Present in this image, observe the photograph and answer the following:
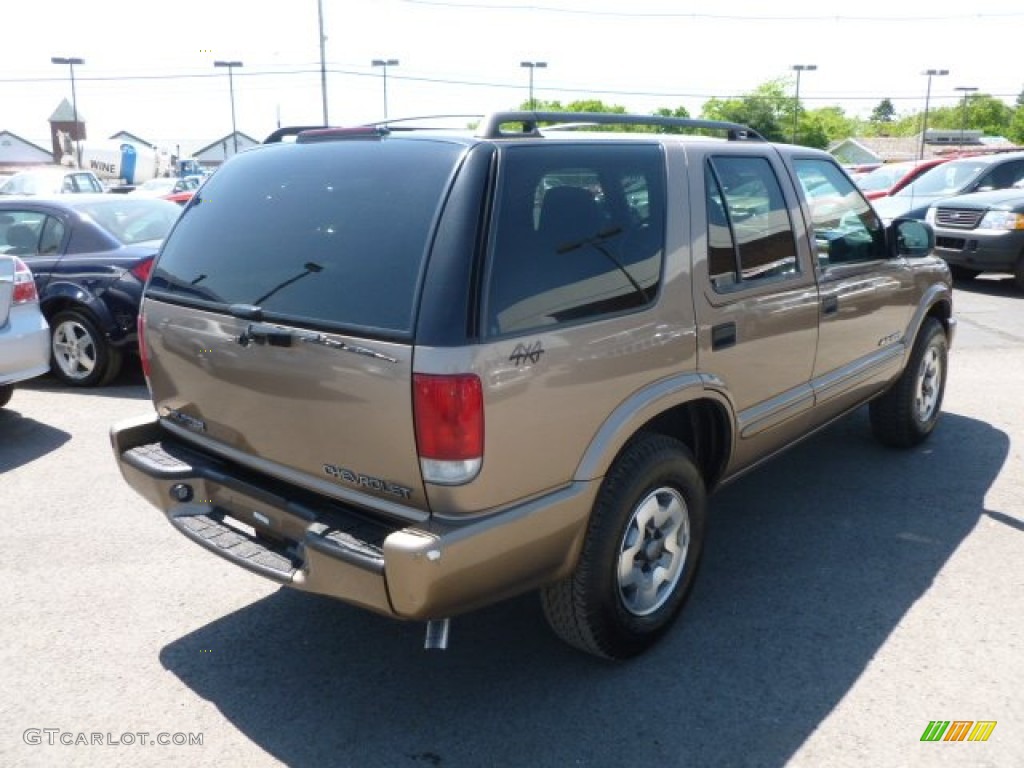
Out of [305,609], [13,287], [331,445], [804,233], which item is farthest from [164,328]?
[13,287]

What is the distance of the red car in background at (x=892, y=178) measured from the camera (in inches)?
598

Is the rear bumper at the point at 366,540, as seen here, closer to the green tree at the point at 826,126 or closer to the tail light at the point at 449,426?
the tail light at the point at 449,426

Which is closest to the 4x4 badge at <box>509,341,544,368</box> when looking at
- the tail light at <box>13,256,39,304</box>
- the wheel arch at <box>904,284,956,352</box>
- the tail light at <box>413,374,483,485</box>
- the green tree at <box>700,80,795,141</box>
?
the tail light at <box>413,374,483,485</box>

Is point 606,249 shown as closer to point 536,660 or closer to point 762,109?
point 536,660

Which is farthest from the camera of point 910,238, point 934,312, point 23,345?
point 23,345

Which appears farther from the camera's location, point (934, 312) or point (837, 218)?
point (934, 312)

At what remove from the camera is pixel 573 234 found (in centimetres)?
287

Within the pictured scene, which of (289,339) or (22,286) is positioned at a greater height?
(289,339)

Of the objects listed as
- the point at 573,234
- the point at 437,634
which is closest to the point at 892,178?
the point at 573,234

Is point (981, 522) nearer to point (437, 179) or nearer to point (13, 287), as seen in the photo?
point (437, 179)

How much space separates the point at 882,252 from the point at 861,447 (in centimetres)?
140

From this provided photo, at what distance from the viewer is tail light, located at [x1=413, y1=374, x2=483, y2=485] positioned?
8.13 ft

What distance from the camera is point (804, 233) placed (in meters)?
4.05

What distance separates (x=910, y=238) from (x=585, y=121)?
247cm
